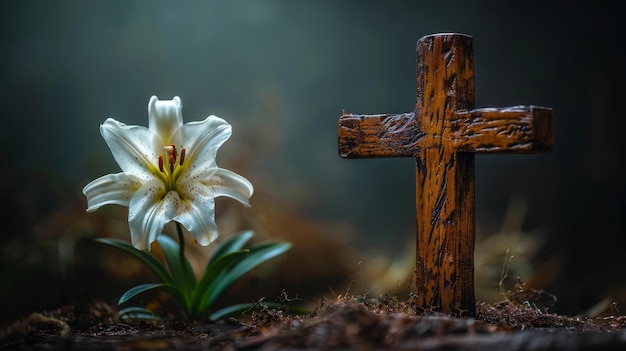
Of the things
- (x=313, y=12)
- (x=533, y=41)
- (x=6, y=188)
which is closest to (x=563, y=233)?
(x=533, y=41)

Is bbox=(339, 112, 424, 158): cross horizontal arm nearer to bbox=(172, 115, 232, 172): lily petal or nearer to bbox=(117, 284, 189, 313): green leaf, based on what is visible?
bbox=(172, 115, 232, 172): lily petal

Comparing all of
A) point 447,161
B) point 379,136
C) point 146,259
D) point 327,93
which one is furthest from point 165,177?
point 327,93

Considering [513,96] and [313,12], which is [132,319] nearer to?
[313,12]

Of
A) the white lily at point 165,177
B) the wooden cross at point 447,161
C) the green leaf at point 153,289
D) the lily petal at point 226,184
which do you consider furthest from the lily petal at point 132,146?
the wooden cross at point 447,161

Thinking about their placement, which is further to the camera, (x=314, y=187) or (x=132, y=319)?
(x=314, y=187)

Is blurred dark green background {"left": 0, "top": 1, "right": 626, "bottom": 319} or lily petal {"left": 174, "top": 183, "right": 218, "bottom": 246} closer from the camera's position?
lily petal {"left": 174, "top": 183, "right": 218, "bottom": 246}

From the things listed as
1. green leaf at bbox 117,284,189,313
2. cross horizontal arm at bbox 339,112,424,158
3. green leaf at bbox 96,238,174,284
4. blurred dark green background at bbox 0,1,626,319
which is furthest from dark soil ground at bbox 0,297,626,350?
blurred dark green background at bbox 0,1,626,319

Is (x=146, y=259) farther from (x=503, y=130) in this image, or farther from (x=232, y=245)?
(x=503, y=130)
